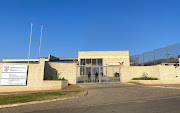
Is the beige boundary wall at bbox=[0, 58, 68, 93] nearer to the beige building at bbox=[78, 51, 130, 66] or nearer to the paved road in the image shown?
the paved road

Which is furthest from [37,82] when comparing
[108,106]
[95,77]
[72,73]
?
[108,106]

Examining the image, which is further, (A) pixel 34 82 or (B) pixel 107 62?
(B) pixel 107 62

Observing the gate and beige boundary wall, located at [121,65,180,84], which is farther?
the gate

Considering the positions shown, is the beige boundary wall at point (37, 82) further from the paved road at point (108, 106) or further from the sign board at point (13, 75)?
the paved road at point (108, 106)

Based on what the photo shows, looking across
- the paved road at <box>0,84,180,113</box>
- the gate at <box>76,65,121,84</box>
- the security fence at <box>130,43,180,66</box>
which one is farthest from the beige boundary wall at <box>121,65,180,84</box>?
the paved road at <box>0,84,180,113</box>

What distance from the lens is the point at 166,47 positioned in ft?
59.9

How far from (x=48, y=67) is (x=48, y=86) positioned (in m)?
3.39

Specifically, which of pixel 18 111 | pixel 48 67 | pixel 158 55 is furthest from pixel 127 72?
pixel 18 111

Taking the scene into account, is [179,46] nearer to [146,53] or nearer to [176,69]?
[176,69]

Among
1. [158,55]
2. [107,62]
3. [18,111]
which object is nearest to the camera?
[18,111]

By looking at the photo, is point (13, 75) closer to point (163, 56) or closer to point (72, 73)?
point (72, 73)

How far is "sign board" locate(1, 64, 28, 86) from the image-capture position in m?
12.4

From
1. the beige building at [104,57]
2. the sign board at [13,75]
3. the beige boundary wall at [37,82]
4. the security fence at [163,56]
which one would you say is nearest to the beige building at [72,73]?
the beige boundary wall at [37,82]

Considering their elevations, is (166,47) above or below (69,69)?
above
